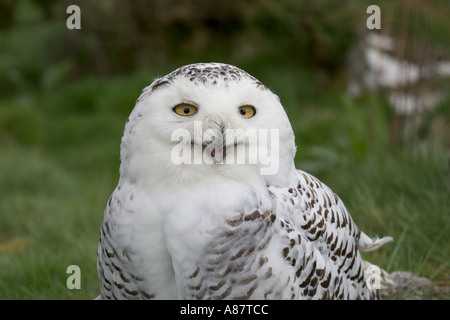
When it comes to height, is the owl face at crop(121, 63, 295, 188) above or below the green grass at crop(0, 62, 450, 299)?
above

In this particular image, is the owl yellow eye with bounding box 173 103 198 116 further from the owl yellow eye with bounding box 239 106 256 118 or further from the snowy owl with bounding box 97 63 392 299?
the owl yellow eye with bounding box 239 106 256 118

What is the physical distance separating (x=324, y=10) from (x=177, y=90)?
230 inches

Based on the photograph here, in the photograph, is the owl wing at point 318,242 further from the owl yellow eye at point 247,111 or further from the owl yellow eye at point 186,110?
the owl yellow eye at point 186,110

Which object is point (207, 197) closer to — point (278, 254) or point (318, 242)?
point (278, 254)

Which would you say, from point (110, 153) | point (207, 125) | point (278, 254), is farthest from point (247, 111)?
point (110, 153)

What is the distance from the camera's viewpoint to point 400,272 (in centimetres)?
279

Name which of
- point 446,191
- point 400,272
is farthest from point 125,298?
point 446,191

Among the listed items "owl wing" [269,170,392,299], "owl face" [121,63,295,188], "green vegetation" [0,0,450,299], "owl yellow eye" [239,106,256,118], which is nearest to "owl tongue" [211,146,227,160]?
"owl face" [121,63,295,188]

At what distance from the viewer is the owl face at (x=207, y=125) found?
1.79m

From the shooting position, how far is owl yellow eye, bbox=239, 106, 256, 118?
5.98 feet

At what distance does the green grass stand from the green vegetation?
1cm

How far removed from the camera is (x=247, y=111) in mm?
1833

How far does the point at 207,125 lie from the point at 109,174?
504 centimetres

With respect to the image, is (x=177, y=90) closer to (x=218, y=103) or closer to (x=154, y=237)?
(x=218, y=103)
